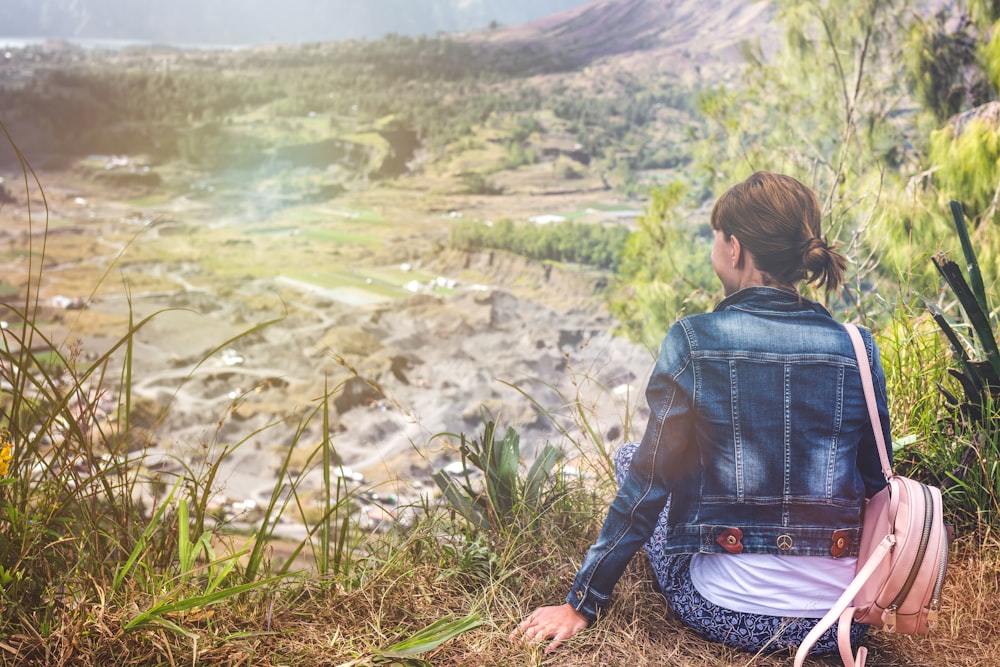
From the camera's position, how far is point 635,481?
1.11m

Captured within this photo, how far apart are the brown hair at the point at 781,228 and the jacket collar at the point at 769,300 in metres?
0.02

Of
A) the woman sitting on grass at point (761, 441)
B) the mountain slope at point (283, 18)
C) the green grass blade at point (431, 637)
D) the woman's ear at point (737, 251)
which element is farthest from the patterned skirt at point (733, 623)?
the mountain slope at point (283, 18)

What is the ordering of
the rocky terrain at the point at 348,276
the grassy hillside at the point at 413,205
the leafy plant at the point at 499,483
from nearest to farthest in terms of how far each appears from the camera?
the leafy plant at the point at 499,483 → the grassy hillside at the point at 413,205 → the rocky terrain at the point at 348,276

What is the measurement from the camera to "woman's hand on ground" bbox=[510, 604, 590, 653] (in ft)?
3.95

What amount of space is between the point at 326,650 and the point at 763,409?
0.73 metres

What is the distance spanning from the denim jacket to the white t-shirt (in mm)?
19

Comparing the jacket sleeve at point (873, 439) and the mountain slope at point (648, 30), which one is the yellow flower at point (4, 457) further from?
the mountain slope at point (648, 30)

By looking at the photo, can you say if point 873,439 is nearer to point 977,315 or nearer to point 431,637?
point 977,315

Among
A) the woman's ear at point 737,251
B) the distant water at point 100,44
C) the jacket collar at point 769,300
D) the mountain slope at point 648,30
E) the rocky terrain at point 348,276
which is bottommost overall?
the rocky terrain at point 348,276

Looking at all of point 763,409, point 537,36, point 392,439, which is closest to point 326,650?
point 763,409

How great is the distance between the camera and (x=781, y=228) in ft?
3.53

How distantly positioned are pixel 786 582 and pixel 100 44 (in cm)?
680

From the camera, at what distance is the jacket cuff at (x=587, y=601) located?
3.84ft

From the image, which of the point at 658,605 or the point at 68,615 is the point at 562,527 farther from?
the point at 68,615
